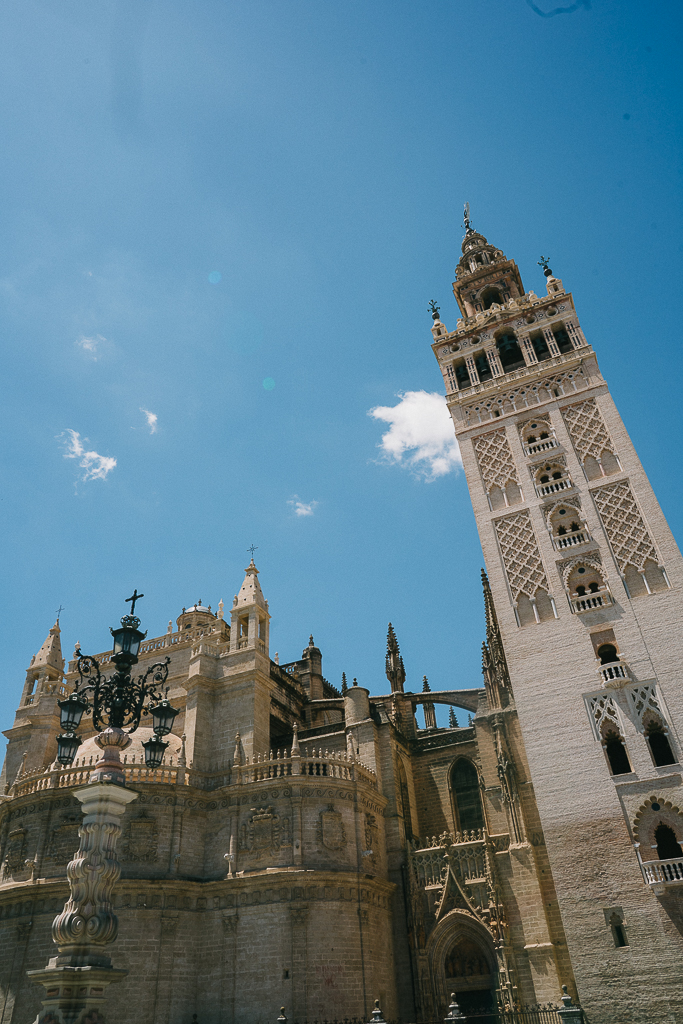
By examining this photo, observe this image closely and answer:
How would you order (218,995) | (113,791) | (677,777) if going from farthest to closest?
A: 1. (218,995)
2. (677,777)
3. (113,791)

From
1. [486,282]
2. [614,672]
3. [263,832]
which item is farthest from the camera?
[486,282]

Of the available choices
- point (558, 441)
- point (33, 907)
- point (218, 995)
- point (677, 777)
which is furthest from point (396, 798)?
point (558, 441)

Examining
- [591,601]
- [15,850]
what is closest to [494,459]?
[591,601]

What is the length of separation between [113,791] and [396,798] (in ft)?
63.0

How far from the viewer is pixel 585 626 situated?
24766mm

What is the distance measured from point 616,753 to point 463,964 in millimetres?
10239

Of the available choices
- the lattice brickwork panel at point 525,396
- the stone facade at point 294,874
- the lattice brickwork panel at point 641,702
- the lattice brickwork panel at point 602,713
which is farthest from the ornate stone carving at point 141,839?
the lattice brickwork panel at point 525,396

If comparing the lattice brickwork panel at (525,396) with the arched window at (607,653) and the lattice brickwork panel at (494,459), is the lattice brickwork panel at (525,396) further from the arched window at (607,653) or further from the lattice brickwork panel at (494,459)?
the arched window at (607,653)

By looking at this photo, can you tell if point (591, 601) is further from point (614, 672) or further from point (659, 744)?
point (659, 744)

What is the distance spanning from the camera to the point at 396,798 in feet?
92.7

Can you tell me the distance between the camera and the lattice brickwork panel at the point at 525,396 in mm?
31422

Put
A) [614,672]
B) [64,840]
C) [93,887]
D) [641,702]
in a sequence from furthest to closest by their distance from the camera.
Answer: [64,840], [614,672], [641,702], [93,887]

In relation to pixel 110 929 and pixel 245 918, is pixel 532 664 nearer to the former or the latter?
pixel 245 918

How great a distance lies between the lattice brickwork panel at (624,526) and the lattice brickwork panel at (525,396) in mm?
6205
